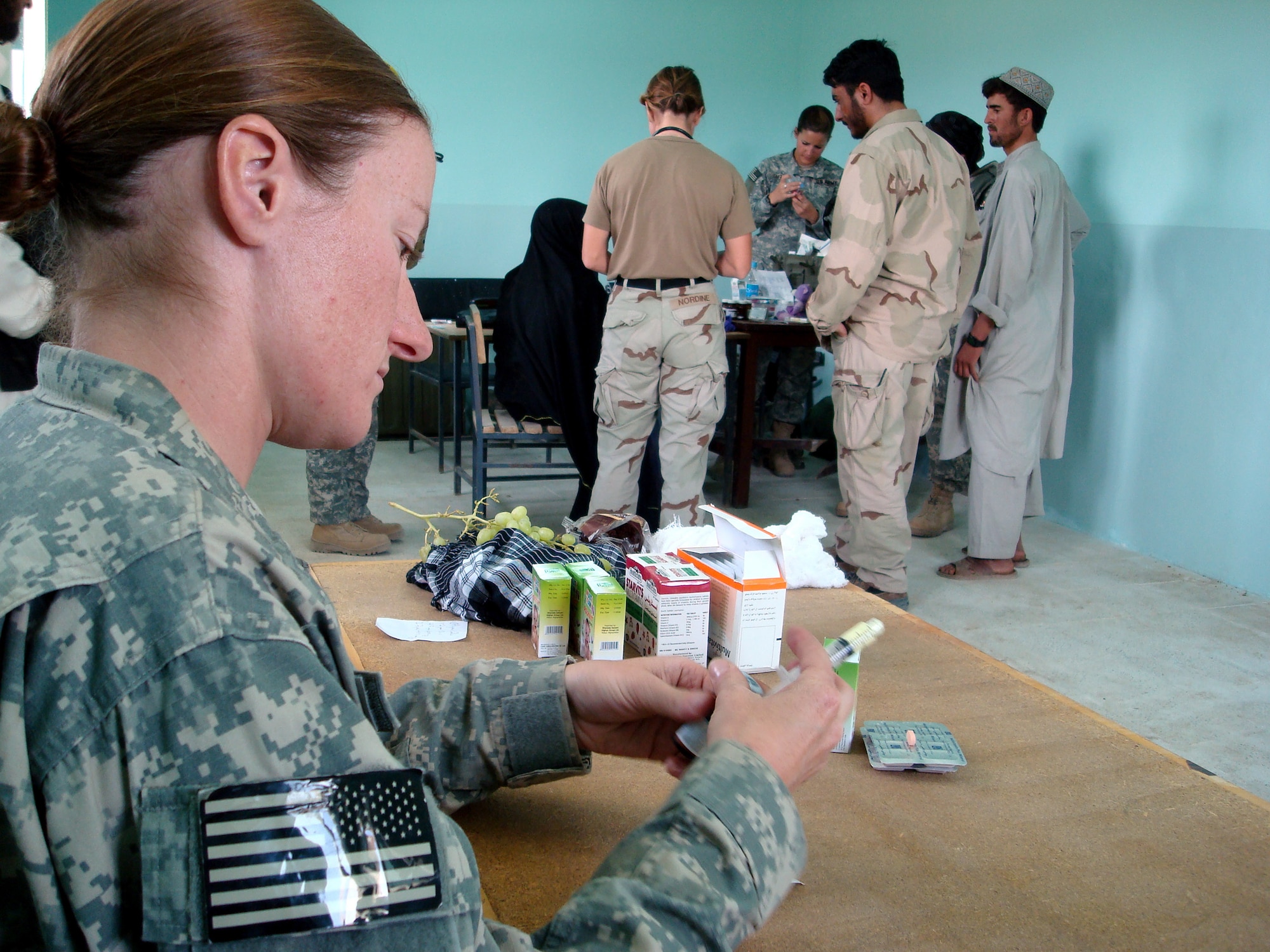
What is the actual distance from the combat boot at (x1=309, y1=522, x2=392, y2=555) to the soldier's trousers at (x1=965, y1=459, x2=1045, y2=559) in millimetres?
2286

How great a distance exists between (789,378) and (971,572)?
1.89 metres

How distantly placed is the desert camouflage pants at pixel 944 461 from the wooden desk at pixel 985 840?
323 centimetres

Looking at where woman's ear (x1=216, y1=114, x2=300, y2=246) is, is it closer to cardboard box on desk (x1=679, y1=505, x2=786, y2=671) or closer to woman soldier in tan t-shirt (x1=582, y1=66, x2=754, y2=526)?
cardboard box on desk (x1=679, y1=505, x2=786, y2=671)

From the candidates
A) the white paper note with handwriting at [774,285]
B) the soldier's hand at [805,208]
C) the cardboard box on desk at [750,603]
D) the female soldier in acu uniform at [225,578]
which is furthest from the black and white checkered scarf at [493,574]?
the soldier's hand at [805,208]

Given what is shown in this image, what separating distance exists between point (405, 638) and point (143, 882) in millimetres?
902

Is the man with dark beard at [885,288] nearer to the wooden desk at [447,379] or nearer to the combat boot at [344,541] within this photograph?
the wooden desk at [447,379]

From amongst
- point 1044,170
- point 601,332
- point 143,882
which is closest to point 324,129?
point 143,882

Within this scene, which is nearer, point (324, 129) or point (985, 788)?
point (324, 129)

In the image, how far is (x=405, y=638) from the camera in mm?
1374

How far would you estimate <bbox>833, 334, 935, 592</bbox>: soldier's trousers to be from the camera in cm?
329

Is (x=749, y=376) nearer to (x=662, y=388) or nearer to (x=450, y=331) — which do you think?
(x=662, y=388)

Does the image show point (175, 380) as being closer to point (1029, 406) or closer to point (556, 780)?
point (556, 780)

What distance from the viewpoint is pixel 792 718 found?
771 mm

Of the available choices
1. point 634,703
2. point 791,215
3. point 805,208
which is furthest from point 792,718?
point 791,215
